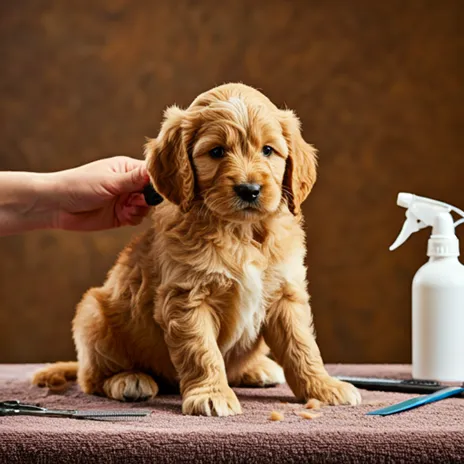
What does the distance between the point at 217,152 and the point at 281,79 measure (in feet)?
6.47

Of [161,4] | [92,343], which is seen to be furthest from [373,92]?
[92,343]

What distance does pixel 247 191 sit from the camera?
69.2 inches

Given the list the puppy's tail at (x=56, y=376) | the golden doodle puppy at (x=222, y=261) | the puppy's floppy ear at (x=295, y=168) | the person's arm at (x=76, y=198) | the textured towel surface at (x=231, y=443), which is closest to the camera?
the textured towel surface at (x=231, y=443)

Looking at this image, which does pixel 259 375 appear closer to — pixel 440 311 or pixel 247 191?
pixel 440 311

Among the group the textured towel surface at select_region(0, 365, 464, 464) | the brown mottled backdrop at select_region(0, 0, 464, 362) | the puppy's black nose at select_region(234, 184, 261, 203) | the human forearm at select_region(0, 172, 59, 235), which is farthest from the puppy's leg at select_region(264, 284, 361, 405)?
the brown mottled backdrop at select_region(0, 0, 464, 362)

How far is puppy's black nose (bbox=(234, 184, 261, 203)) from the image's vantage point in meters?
1.76

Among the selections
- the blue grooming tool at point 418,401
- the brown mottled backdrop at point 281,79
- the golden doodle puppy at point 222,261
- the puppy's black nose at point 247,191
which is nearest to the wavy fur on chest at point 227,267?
the golden doodle puppy at point 222,261

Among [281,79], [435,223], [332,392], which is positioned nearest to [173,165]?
[332,392]

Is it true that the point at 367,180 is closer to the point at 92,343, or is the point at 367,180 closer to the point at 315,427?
the point at 92,343

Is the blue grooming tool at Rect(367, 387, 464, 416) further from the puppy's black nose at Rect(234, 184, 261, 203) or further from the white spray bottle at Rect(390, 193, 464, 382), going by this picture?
the puppy's black nose at Rect(234, 184, 261, 203)

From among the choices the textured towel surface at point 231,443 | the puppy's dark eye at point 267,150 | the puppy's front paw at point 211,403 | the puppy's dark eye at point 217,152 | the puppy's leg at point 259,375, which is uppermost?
the puppy's dark eye at point 267,150

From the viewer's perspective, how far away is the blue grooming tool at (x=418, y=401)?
1.64 m

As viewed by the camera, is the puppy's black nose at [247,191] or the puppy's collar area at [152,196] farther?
the puppy's collar area at [152,196]

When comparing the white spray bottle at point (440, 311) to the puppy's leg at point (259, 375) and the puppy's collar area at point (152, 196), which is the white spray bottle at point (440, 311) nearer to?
the puppy's leg at point (259, 375)
